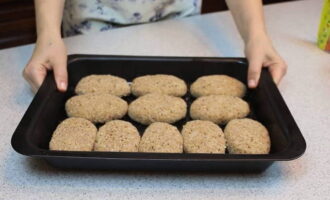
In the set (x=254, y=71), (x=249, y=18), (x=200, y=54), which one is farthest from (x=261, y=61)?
(x=200, y=54)

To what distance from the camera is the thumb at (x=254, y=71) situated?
38.1 inches

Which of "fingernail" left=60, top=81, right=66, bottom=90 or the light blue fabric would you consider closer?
"fingernail" left=60, top=81, right=66, bottom=90

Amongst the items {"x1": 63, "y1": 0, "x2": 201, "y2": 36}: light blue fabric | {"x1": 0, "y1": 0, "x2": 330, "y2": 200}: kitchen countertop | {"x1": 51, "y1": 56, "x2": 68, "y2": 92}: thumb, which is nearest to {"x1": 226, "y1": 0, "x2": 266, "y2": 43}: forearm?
{"x1": 0, "y1": 0, "x2": 330, "y2": 200}: kitchen countertop

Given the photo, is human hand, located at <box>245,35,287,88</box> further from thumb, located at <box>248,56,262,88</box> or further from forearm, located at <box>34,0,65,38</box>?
forearm, located at <box>34,0,65,38</box>

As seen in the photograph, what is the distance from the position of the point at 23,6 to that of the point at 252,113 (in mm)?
1560

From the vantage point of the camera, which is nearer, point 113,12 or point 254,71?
point 254,71

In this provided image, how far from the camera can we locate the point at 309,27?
4.80ft

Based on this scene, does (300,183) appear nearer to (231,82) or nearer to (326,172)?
(326,172)

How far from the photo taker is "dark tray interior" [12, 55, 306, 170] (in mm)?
682

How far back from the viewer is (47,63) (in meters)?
0.96

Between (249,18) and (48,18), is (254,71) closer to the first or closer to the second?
(249,18)

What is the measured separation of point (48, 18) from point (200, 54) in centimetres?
53

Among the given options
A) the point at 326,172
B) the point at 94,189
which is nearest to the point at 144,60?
the point at 94,189

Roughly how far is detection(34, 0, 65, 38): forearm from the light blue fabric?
0.85 feet
